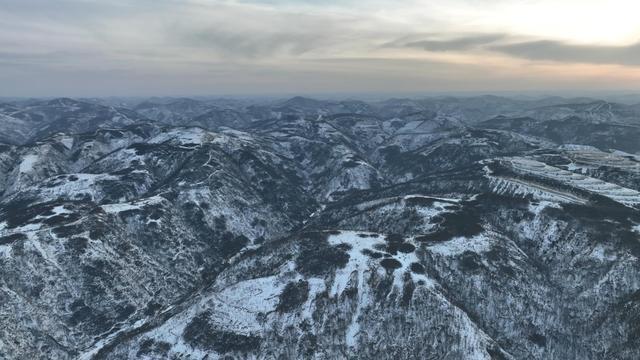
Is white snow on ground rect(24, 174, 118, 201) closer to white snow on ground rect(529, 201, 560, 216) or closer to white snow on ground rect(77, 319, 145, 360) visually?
white snow on ground rect(77, 319, 145, 360)

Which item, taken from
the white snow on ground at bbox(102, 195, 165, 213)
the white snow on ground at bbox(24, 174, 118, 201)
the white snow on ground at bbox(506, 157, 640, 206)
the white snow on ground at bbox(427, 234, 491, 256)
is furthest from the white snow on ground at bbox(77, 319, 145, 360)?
the white snow on ground at bbox(506, 157, 640, 206)

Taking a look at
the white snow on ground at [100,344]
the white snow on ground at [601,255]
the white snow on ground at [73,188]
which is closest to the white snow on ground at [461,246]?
the white snow on ground at [601,255]

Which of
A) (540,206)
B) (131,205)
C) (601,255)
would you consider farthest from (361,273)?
(131,205)

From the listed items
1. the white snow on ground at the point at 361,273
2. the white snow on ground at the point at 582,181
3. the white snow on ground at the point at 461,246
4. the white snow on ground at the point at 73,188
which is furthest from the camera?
the white snow on ground at the point at 73,188

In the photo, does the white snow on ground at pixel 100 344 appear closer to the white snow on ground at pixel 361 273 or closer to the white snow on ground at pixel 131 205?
the white snow on ground at pixel 131 205

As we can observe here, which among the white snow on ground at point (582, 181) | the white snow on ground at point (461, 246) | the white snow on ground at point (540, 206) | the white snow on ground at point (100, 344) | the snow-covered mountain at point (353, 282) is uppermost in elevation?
the white snow on ground at point (582, 181)
